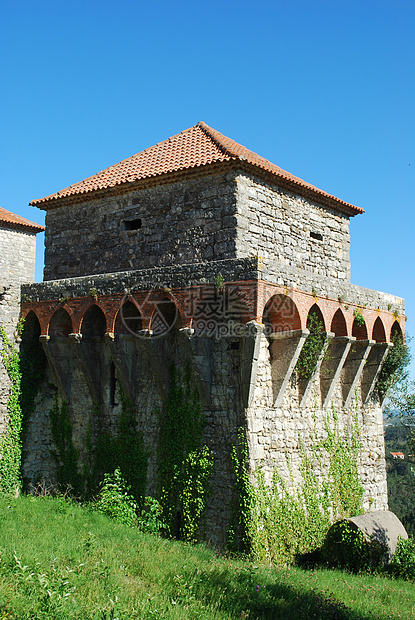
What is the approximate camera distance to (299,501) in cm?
1130

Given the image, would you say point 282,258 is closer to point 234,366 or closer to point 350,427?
point 234,366

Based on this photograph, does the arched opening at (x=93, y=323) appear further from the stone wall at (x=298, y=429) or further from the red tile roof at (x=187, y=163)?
the stone wall at (x=298, y=429)

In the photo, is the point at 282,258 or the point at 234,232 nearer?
the point at 234,232

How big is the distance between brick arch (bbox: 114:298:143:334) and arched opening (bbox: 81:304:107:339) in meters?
0.77

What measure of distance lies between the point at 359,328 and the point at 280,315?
2.97 meters

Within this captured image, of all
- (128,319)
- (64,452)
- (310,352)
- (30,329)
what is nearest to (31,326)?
(30,329)

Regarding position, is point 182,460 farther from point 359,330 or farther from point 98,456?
point 359,330

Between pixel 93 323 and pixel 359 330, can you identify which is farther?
pixel 359 330

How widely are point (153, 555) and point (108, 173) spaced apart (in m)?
9.00

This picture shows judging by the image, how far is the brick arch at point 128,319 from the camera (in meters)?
11.6

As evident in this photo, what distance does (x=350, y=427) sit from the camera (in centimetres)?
1353

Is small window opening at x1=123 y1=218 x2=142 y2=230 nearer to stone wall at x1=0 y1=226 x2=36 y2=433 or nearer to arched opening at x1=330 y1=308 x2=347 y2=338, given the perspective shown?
stone wall at x1=0 y1=226 x2=36 y2=433

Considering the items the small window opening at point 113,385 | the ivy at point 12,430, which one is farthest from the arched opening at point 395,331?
the ivy at point 12,430

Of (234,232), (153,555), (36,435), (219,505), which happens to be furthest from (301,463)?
(36,435)
